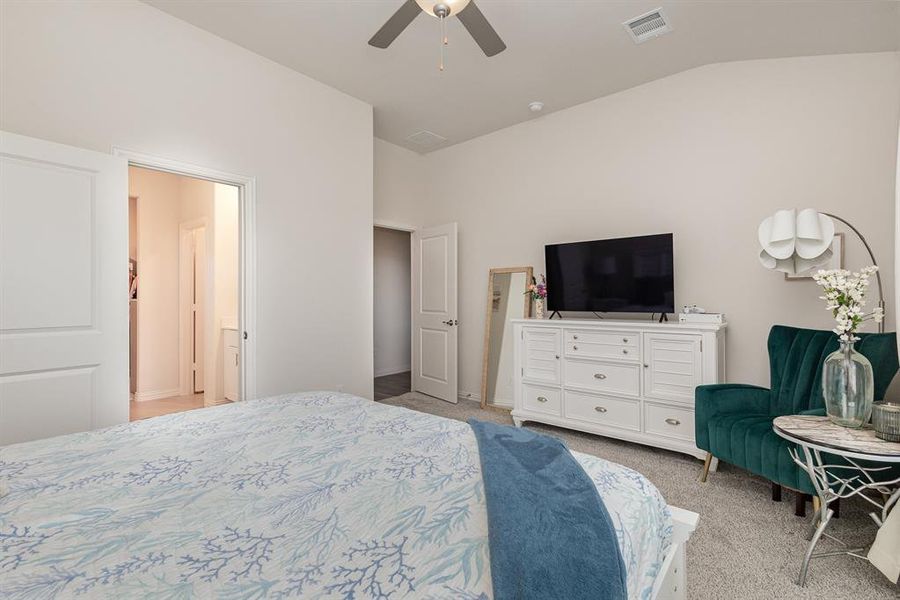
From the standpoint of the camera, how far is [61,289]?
89.9 inches

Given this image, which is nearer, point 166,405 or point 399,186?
point 166,405

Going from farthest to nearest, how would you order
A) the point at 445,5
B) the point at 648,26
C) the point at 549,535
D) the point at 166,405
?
1. the point at 166,405
2. the point at 648,26
3. the point at 445,5
4. the point at 549,535

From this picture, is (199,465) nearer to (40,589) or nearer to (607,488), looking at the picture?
(40,589)

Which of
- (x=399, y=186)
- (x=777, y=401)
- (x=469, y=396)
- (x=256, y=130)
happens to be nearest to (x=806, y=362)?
(x=777, y=401)

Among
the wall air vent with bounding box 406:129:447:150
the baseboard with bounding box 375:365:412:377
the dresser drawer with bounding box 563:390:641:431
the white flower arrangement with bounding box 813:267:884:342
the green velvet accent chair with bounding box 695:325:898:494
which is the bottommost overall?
the baseboard with bounding box 375:365:412:377

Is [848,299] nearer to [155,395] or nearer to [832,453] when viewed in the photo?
[832,453]

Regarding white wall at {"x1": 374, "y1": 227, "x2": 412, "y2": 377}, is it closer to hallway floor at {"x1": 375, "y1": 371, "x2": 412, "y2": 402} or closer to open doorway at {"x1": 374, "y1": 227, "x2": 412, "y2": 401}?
open doorway at {"x1": 374, "y1": 227, "x2": 412, "y2": 401}

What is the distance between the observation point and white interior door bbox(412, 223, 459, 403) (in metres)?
4.83

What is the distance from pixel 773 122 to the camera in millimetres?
3051

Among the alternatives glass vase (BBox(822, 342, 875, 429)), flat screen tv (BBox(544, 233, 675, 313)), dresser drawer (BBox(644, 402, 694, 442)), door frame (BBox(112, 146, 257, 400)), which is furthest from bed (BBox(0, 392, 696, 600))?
flat screen tv (BBox(544, 233, 675, 313))

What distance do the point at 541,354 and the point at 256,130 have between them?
2916 mm

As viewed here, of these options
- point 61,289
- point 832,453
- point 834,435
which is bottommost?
point 832,453

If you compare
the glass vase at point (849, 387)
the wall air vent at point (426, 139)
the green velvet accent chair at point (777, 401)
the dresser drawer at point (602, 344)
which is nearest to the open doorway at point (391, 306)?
the wall air vent at point (426, 139)

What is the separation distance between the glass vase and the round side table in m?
0.05
